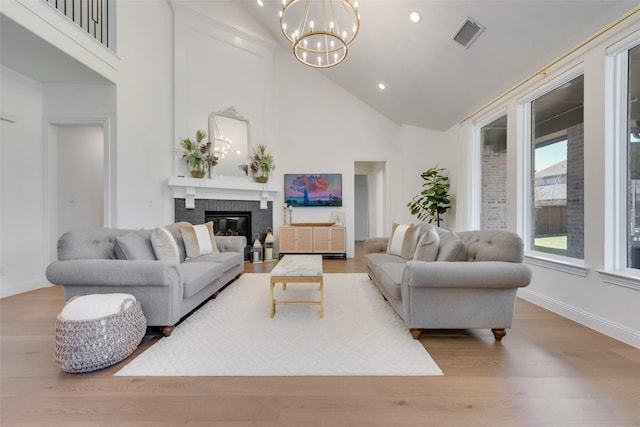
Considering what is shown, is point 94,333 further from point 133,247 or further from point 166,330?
point 133,247

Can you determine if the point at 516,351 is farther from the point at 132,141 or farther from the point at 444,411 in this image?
the point at 132,141

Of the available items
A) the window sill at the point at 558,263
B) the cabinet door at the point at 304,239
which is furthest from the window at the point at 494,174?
the cabinet door at the point at 304,239

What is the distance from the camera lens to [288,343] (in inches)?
83.1

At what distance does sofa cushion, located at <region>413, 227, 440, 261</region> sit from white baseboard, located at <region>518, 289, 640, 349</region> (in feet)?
4.77

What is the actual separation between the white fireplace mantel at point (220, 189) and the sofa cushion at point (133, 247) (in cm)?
226

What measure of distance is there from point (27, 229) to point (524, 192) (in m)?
6.68

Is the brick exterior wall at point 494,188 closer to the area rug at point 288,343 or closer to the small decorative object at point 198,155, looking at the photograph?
the area rug at point 288,343

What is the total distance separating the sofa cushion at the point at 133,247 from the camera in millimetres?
2408

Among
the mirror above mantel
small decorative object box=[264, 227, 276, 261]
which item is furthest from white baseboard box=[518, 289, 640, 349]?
the mirror above mantel

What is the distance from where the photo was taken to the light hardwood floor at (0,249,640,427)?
53.3 inches

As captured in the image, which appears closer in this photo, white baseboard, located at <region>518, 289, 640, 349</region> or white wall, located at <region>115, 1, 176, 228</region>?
white baseboard, located at <region>518, 289, 640, 349</region>

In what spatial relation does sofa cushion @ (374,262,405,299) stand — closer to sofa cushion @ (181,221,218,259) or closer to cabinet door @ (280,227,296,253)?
sofa cushion @ (181,221,218,259)

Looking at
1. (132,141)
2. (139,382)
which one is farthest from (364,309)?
(132,141)

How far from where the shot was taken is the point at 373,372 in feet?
5.71
